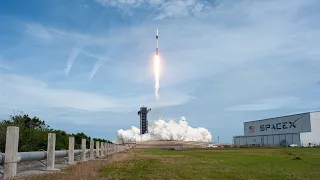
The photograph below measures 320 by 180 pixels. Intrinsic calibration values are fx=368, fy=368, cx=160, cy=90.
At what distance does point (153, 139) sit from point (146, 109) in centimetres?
1953

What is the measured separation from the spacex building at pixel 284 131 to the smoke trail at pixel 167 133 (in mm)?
34485

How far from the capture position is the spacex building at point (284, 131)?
10631cm

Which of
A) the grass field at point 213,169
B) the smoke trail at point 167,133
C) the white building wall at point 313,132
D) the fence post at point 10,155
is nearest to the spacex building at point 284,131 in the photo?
the white building wall at point 313,132

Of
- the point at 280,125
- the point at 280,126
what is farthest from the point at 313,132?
the point at 280,126

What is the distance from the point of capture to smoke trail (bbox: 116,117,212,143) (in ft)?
577

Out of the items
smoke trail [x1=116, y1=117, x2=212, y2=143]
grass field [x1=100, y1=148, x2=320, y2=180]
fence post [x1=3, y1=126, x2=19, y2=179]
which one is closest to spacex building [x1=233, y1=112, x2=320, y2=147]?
smoke trail [x1=116, y1=117, x2=212, y2=143]

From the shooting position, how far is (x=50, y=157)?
45.1ft

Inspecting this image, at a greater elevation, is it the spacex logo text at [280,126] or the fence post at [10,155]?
the spacex logo text at [280,126]

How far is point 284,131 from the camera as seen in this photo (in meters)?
121

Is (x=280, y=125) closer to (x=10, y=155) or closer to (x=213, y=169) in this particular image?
(x=213, y=169)

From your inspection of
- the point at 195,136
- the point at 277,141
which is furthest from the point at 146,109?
the point at 277,141

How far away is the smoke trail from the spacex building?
34.5 meters

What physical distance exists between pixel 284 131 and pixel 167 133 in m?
69.4

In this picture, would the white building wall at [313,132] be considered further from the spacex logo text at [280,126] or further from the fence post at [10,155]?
the fence post at [10,155]
